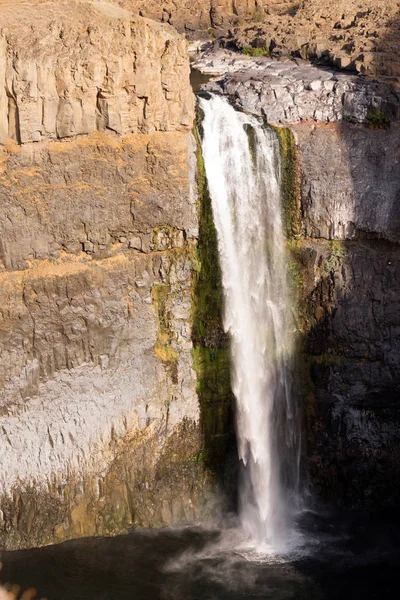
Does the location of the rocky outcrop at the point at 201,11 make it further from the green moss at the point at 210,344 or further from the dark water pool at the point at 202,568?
the dark water pool at the point at 202,568

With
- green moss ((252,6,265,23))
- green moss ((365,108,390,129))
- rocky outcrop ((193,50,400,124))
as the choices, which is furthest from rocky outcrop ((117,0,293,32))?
green moss ((365,108,390,129))

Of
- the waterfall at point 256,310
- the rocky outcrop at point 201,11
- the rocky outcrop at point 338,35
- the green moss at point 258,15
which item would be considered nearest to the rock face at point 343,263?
the waterfall at point 256,310

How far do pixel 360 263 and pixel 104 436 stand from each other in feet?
28.0

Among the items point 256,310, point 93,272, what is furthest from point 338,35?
point 93,272

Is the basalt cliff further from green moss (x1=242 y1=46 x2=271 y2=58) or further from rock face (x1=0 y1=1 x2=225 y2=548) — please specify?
green moss (x1=242 y1=46 x2=271 y2=58)

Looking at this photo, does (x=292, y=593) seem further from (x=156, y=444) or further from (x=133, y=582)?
(x=156, y=444)

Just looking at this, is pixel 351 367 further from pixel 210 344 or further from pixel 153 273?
pixel 153 273

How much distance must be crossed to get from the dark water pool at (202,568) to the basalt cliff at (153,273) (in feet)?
2.75

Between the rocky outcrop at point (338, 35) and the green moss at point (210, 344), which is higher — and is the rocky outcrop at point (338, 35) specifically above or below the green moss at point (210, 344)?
above

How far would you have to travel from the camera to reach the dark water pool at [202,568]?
22781mm

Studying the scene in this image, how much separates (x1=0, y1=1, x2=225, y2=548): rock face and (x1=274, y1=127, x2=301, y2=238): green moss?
104 inches

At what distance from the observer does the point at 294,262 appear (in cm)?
2683

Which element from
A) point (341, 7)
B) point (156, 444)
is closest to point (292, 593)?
point (156, 444)

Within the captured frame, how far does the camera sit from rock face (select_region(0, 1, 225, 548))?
75.7 ft
